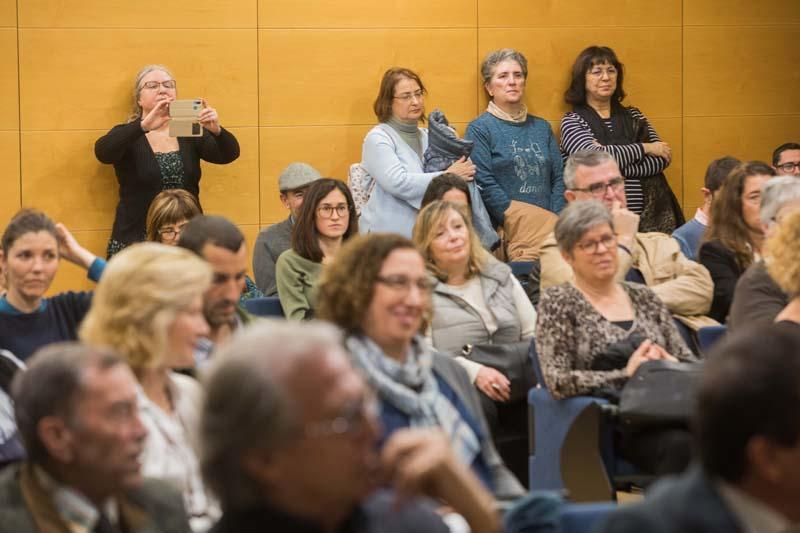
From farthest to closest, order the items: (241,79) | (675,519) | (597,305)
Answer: (241,79)
(597,305)
(675,519)

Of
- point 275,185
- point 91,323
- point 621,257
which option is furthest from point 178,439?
point 275,185

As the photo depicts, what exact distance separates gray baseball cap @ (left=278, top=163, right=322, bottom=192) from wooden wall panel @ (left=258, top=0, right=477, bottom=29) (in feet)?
3.38

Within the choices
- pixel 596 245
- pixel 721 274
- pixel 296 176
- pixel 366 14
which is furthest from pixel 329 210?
pixel 366 14

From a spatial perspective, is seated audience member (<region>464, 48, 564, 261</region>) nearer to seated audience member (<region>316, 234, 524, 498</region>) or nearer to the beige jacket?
the beige jacket

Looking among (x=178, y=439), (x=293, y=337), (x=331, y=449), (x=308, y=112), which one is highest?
(x=308, y=112)

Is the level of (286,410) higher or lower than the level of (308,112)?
lower

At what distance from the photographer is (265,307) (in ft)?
17.4

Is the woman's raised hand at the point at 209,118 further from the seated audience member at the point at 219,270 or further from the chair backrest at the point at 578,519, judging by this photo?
the chair backrest at the point at 578,519

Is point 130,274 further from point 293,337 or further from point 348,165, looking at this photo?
point 348,165

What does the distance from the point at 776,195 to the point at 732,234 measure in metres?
0.52

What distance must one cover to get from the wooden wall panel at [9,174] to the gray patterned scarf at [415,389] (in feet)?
15.5

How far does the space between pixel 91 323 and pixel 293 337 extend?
137 cm

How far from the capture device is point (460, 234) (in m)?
4.79

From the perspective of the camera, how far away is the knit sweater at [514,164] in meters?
7.09
